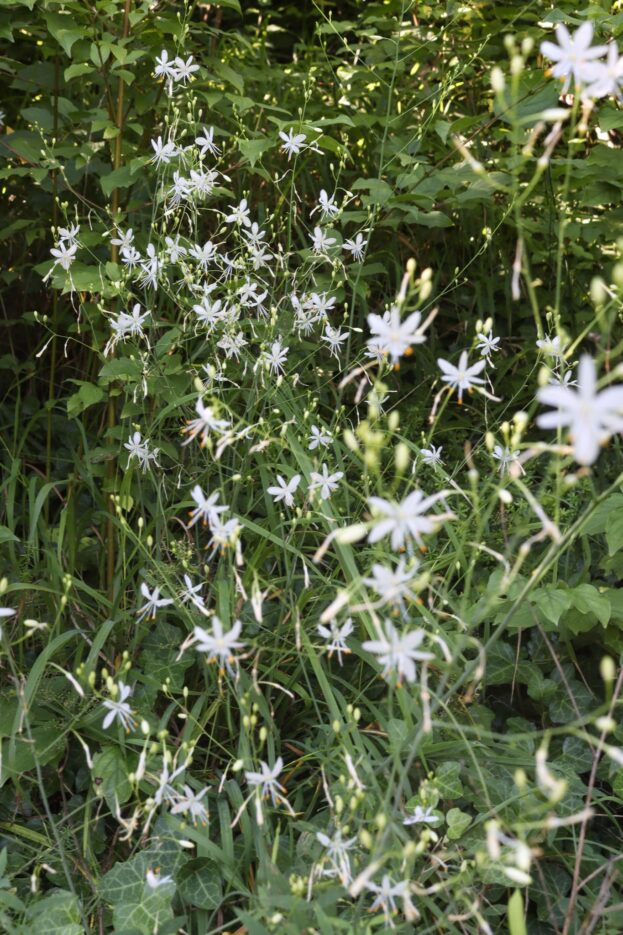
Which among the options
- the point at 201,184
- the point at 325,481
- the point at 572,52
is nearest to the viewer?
the point at 572,52

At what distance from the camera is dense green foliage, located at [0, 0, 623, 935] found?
5.38 feet

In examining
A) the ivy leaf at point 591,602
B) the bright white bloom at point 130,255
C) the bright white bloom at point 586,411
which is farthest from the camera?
the bright white bloom at point 130,255

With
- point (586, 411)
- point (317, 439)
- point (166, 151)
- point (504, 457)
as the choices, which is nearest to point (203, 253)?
point (166, 151)

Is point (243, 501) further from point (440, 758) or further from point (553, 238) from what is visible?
point (553, 238)

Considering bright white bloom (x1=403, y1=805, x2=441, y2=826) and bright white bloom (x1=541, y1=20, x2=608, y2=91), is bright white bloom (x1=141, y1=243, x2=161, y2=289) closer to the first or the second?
bright white bloom (x1=541, y1=20, x2=608, y2=91)

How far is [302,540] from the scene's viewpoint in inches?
86.7

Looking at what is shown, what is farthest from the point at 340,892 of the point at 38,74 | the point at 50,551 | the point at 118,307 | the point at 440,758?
the point at 38,74

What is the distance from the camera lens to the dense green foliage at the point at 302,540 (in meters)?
1.64

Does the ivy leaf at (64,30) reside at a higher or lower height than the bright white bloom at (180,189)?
higher

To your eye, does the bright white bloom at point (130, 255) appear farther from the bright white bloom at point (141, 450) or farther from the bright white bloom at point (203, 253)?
the bright white bloom at point (141, 450)

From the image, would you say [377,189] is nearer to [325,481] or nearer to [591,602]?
[325,481]

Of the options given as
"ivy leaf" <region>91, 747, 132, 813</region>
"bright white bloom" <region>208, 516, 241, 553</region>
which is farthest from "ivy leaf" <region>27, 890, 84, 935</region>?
"bright white bloom" <region>208, 516, 241, 553</region>

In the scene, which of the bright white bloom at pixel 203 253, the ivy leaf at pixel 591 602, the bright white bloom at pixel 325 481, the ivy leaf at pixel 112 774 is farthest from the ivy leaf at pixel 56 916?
the bright white bloom at pixel 203 253

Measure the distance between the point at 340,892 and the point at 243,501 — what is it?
4.31 feet
